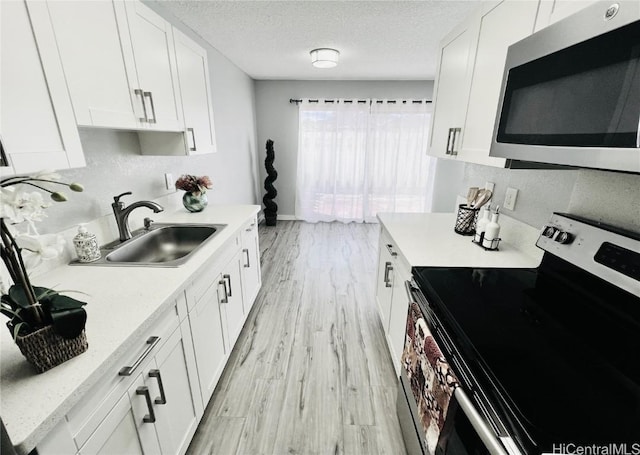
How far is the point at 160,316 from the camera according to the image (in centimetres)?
102

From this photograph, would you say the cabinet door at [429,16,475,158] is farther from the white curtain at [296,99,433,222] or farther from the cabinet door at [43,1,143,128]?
the white curtain at [296,99,433,222]

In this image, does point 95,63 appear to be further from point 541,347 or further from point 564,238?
point 564,238

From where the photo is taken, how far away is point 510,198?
160cm

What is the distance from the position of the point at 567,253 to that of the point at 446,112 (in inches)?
41.7

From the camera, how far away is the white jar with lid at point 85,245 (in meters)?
1.28

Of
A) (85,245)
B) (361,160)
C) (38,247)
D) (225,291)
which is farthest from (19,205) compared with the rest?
(361,160)

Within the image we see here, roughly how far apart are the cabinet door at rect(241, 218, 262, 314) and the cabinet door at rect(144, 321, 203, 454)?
869 millimetres

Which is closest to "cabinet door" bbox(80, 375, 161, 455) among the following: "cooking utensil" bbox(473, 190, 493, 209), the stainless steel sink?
the stainless steel sink

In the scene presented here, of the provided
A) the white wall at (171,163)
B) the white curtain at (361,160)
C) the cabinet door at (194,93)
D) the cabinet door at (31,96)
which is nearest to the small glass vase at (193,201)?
the white wall at (171,163)

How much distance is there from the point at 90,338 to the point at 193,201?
1.47 metres

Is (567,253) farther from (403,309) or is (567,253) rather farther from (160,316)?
(160,316)

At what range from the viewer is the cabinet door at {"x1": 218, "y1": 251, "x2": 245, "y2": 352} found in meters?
1.67

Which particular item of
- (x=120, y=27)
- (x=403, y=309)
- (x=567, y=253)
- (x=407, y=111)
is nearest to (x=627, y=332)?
(x=567, y=253)

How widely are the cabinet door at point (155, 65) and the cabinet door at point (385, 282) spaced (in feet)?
5.11
